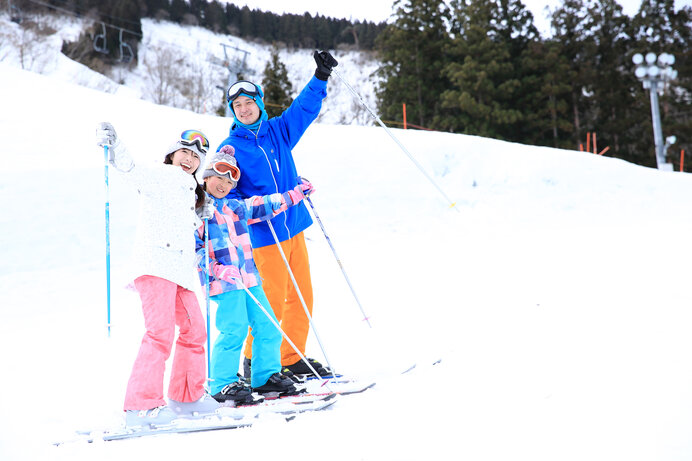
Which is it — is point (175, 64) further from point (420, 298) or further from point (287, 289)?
point (287, 289)

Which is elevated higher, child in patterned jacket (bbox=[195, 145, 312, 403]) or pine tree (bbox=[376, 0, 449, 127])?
pine tree (bbox=[376, 0, 449, 127])

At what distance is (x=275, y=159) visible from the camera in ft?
10.3

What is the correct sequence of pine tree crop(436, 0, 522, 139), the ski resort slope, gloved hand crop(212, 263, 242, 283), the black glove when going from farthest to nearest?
pine tree crop(436, 0, 522, 139)
the black glove
gloved hand crop(212, 263, 242, 283)
the ski resort slope

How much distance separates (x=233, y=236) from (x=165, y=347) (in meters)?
0.67

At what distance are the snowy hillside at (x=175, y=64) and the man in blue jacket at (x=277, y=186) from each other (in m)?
19.2

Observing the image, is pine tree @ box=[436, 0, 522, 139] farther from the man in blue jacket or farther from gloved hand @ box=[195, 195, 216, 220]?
gloved hand @ box=[195, 195, 216, 220]

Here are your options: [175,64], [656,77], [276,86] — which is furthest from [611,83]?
[175,64]

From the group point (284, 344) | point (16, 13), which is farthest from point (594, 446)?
point (16, 13)

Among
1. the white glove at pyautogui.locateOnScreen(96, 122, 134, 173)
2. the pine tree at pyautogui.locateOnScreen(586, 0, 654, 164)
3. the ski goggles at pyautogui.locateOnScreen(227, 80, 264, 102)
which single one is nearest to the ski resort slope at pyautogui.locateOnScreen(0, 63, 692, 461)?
the white glove at pyautogui.locateOnScreen(96, 122, 134, 173)

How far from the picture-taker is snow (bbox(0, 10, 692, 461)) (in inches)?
83.8

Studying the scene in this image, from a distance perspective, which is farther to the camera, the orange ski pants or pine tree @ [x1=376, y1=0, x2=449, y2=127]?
pine tree @ [x1=376, y1=0, x2=449, y2=127]

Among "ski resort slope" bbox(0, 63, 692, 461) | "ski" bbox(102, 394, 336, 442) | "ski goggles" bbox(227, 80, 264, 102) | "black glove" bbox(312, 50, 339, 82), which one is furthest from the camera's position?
"black glove" bbox(312, 50, 339, 82)

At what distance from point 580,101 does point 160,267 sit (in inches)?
1055

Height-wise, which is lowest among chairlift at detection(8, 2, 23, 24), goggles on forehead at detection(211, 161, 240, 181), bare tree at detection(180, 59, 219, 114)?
goggles on forehead at detection(211, 161, 240, 181)
